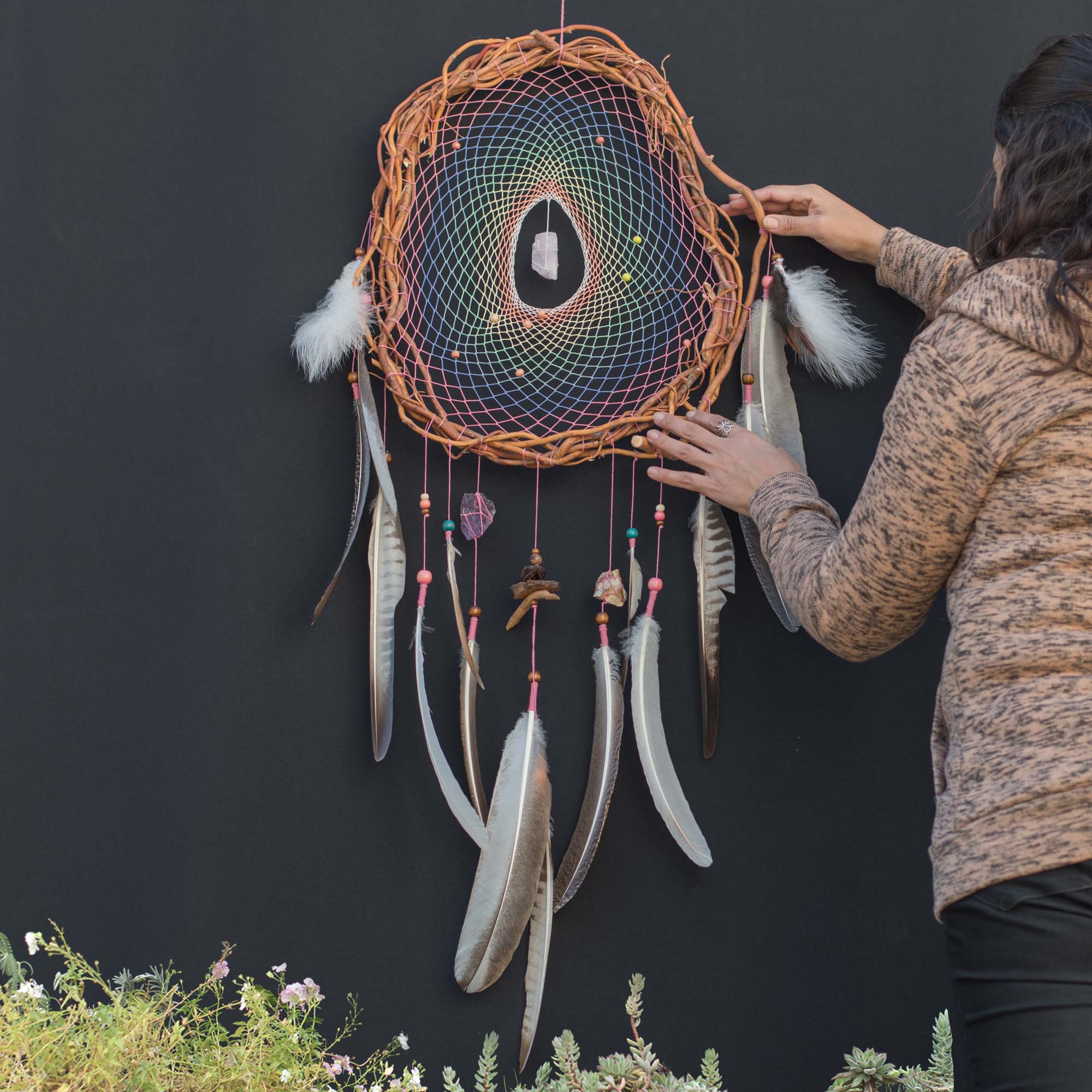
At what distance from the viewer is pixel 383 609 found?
1.33 metres

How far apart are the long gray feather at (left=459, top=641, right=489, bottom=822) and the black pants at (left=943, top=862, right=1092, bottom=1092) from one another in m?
0.63

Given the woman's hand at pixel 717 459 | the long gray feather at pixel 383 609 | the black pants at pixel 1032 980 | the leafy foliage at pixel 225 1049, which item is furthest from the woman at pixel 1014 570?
the long gray feather at pixel 383 609

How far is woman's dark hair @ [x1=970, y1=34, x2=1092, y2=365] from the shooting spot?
835mm

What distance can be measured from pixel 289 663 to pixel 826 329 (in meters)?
0.83

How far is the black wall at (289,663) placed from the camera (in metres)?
1.34

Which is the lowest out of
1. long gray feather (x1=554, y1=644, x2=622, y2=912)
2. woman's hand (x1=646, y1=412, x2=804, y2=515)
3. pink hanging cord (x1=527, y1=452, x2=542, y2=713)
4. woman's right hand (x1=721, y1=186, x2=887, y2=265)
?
long gray feather (x1=554, y1=644, x2=622, y2=912)

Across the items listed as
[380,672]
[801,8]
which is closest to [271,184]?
[380,672]

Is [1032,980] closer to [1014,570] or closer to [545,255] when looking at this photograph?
[1014,570]

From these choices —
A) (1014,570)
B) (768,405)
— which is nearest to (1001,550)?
(1014,570)

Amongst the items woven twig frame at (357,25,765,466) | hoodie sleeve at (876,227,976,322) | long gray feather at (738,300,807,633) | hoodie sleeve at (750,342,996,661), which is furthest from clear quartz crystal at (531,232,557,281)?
hoodie sleeve at (750,342,996,661)

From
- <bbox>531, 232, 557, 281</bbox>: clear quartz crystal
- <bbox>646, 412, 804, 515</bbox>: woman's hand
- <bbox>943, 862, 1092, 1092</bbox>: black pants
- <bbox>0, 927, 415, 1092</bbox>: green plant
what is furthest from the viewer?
<bbox>531, 232, 557, 281</bbox>: clear quartz crystal

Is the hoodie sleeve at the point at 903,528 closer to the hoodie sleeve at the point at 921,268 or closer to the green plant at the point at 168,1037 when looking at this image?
the hoodie sleeve at the point at 921,268

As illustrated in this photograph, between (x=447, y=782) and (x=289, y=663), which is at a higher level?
(x=289, y=663)

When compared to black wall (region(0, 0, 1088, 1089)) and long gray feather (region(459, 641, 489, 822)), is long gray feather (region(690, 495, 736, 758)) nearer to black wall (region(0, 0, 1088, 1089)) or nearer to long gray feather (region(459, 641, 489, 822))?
black wall (region(0, 0, 1088, 1089))
